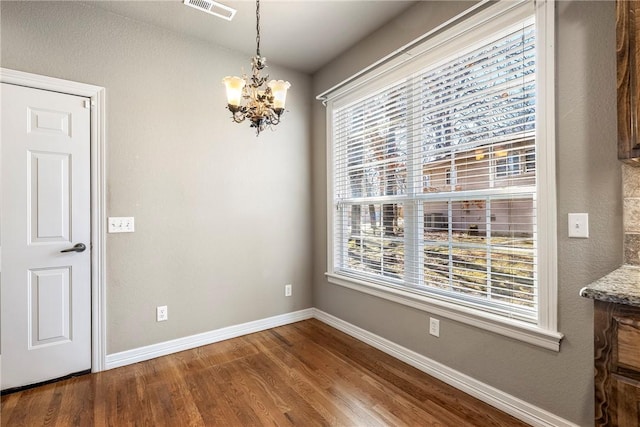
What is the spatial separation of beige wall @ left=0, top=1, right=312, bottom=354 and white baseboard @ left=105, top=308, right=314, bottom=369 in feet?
0.20

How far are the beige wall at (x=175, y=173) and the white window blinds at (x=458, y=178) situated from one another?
0.98 meters

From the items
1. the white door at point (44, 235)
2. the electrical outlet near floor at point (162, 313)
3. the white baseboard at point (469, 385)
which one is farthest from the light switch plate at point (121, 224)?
the white baseboard at point (469, 385)

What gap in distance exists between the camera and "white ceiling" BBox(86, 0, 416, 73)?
2.40 meters

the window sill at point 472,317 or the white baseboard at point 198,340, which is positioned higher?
the window sill at point 472,317

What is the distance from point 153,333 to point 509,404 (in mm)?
2713

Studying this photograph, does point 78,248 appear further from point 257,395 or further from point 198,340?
point 257,395

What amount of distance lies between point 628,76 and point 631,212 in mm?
622

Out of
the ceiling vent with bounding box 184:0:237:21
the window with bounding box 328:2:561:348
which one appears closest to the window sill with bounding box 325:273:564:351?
the window with bounding box 328:2:561:348

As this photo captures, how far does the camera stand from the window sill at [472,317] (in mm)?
1695

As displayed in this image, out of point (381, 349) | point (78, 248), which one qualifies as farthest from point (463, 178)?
point (78, 248)

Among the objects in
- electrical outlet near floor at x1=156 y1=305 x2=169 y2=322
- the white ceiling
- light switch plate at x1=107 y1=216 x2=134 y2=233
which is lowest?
electrical outlet near floor at x1=156 y1=305 x2=169 y2=322

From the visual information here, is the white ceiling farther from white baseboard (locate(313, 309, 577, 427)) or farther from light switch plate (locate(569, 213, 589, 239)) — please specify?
white baseboard (locate(313, 309, 577, 427))

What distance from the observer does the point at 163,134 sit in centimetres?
270

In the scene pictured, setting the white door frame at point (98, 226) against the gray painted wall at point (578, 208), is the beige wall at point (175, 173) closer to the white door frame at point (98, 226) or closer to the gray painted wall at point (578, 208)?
the white door frame at point (98, 226)
